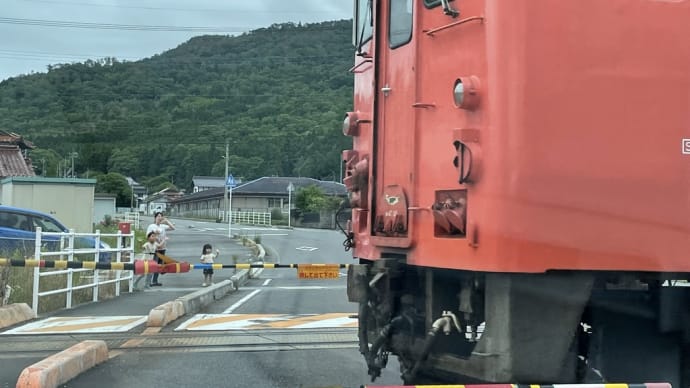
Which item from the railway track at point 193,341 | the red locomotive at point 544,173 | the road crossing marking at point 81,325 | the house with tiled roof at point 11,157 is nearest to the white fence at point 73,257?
the road crossing marking at point 81,325

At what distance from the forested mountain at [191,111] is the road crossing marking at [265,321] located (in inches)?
1587

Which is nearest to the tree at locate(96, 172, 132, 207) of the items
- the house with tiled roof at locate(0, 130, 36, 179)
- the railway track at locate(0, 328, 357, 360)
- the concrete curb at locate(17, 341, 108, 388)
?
the house with tiled roof at locate(0, 130, 36, 179)

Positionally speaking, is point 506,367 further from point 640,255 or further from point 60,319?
point 60,319

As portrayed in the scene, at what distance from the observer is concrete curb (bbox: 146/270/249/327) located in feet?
31.0

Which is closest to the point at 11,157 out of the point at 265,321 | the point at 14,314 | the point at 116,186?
the point at 116,186

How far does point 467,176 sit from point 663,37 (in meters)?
1.31

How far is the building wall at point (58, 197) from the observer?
76.9ft

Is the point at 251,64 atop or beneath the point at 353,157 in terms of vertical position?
atop

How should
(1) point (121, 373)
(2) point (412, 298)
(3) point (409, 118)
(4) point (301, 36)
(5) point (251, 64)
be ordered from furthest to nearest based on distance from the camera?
1. (4) point (301, 36)
2. (5) point (251, 64)
3. (1) point (121, 373)
4. (2) point (412, 298)
5. (3) point (409, 118)

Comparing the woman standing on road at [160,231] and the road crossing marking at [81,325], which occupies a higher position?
the woman standing on road at [160,231]

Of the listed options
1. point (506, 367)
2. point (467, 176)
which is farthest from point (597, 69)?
point (506, 367)

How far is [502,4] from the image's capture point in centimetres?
345

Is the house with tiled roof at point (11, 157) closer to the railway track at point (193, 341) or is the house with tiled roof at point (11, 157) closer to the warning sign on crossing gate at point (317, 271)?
the railway track at point (193, 341)

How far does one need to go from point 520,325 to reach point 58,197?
23079 mm
